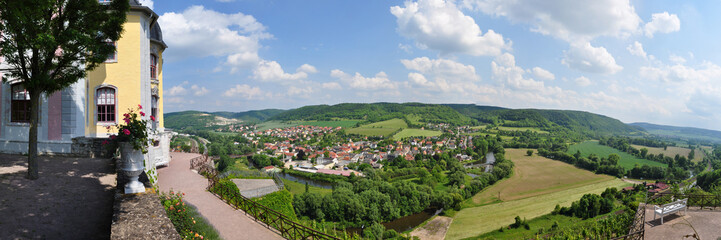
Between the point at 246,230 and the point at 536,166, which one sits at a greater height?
the point at 246,230

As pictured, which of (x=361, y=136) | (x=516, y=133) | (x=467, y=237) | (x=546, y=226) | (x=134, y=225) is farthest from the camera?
(x=516, y=133)

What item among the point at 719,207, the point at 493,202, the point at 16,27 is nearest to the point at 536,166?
the point at 493,202

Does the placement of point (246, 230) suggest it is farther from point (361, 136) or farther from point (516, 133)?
point (516, 133)

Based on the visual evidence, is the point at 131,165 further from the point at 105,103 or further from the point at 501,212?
the point at 501,212

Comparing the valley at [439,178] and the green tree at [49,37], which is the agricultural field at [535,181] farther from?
the green tree at [49,37]

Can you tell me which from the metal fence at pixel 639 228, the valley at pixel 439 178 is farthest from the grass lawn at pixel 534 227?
the metal fence at pixel 639 228

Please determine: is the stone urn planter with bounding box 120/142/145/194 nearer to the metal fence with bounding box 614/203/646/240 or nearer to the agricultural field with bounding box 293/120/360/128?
the metal fence with bounding box 614/203/646/240

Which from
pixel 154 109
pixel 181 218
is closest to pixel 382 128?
pixel 154 109
